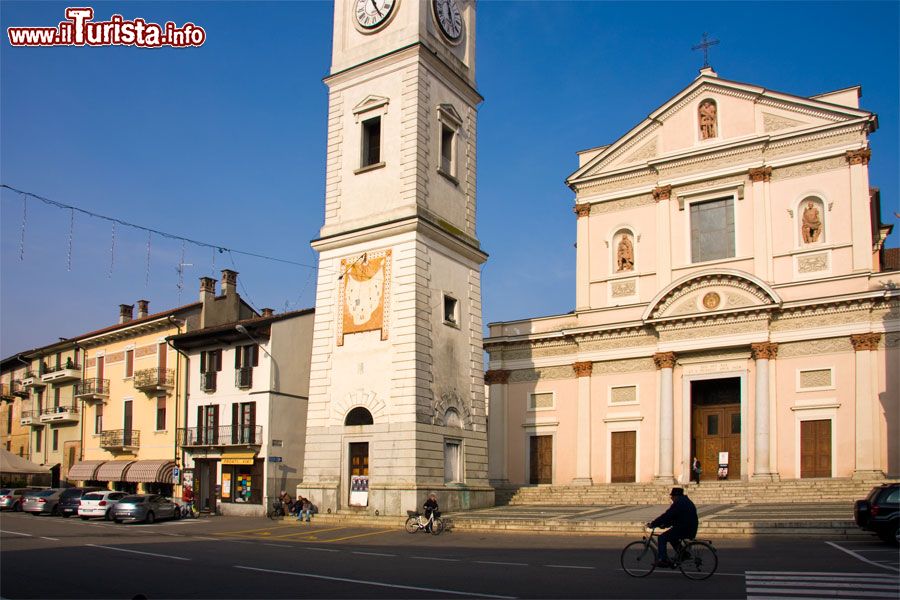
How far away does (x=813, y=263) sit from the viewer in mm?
35125

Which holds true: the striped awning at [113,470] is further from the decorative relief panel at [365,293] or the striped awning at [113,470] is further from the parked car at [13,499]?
the decorative relief panel at [365,293]

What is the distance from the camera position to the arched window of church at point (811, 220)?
116 feet

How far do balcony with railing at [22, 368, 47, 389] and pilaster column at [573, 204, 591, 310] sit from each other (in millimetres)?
34669

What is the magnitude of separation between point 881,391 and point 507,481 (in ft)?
55.1

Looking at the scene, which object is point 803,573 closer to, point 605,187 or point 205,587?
point 205,587

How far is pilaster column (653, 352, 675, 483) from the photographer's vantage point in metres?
36.1

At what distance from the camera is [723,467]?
35781 millimetres

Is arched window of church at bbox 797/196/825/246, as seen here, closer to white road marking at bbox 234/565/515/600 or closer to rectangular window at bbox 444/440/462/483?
rectangular window at bbox 444/440/462/483

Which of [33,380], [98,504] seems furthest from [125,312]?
[98,504]

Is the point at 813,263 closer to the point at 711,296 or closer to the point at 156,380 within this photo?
the point at 711,296

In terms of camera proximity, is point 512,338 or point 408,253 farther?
point 512,338

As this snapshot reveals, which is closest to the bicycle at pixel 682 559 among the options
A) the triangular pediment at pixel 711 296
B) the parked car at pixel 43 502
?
the triangular pediment at pixel 711 296

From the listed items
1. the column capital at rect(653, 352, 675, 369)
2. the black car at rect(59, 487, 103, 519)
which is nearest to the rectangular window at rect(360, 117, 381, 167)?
the column capital at rect(653, 352, 675, 369)

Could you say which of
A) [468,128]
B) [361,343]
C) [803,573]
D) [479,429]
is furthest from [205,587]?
[468,128]
